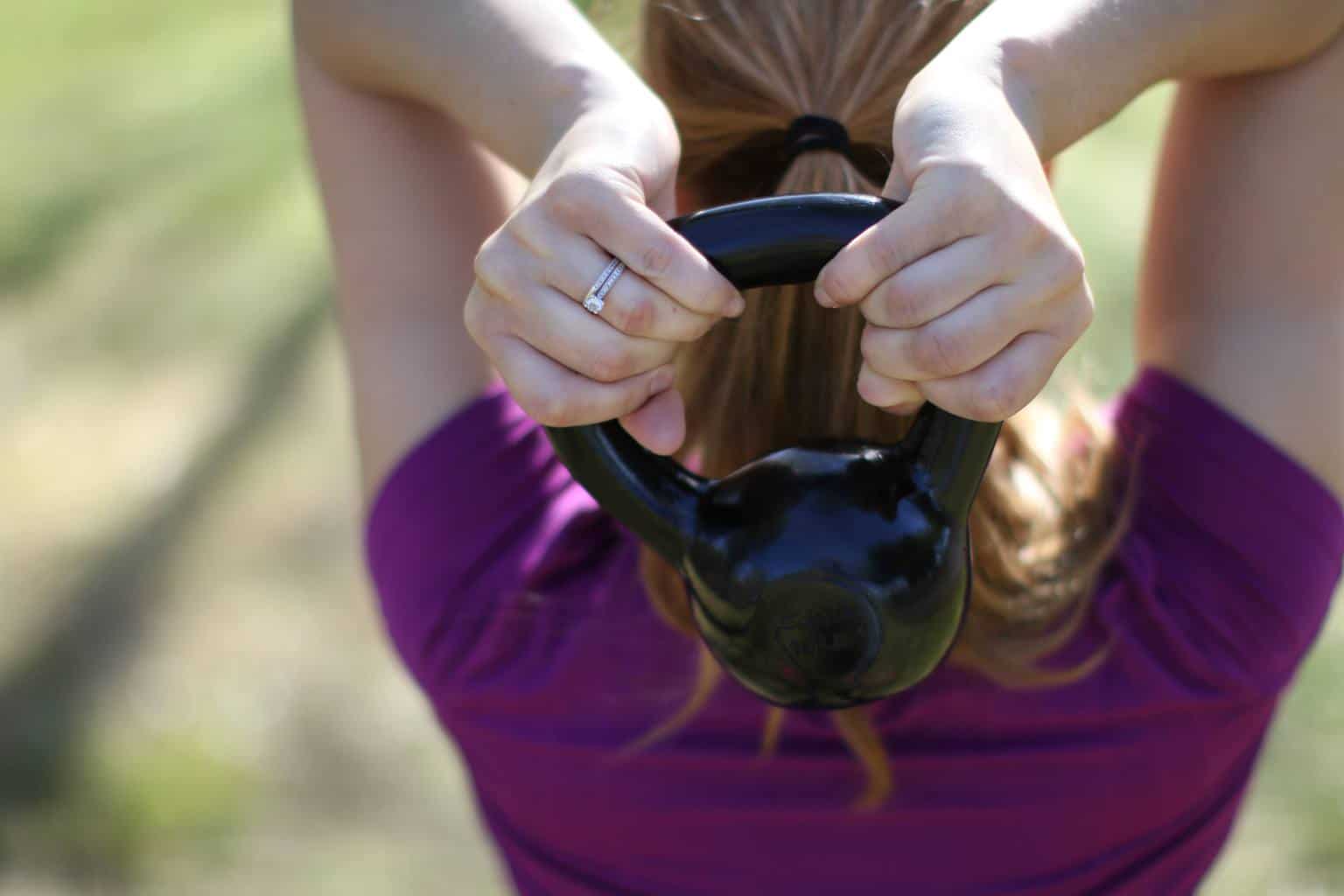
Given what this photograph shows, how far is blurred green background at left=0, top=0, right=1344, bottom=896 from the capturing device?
2.07m

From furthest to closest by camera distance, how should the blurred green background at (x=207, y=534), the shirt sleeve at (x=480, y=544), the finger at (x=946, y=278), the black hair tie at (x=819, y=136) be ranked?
the blurred green background at (x=207, y=534), the shirt sleeve at (x=480, y=544), the black hair tie at (x=819, y=136), the finger at (x=946, y=278)

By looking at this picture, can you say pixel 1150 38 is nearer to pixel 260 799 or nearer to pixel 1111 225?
pixel 260 799

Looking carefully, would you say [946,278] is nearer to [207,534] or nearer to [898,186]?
[898,186]

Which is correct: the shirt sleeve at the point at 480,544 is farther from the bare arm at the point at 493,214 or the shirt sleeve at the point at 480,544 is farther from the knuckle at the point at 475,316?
the knuckle at the point at 475,316

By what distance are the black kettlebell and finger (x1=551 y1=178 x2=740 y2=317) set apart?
0.05 feet

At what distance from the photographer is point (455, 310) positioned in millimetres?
1171

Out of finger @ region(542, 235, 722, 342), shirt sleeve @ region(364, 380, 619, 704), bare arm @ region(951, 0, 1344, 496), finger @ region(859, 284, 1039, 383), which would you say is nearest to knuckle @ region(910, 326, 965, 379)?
finger @ region(859, 284, 1039, 383)

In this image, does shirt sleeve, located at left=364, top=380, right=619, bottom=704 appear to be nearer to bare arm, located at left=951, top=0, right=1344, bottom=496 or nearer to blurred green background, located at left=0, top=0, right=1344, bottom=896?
blurred green background, located at left=0, top=0, right=1344, bottom=896

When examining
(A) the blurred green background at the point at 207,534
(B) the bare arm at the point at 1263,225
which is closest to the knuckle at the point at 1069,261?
(B) the bare arm at the point at 1263,225

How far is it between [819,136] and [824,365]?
0.15m

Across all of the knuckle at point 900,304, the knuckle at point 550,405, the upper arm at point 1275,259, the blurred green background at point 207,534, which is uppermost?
the knuckle at point 900,304

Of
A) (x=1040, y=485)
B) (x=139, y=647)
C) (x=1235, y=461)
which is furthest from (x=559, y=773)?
(x=139, y=647)

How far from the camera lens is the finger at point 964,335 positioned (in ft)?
2.08

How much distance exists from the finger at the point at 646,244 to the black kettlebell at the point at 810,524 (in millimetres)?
16
